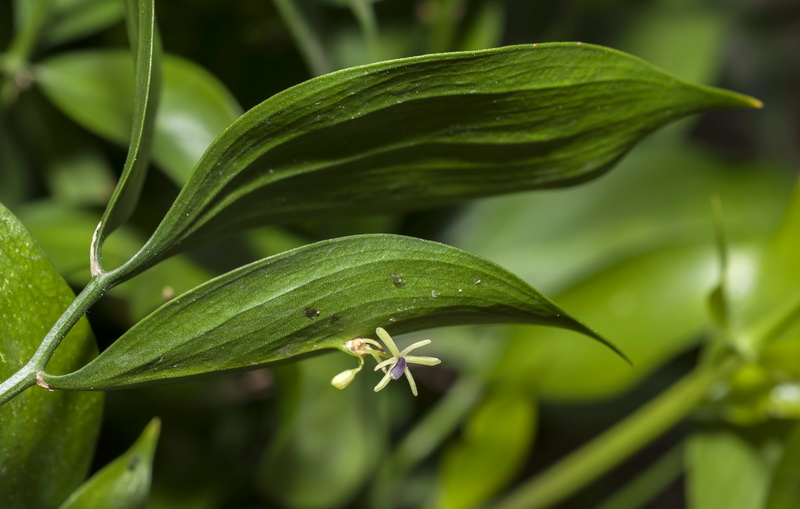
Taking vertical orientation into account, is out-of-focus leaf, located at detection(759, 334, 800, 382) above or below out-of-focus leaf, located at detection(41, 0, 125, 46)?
below

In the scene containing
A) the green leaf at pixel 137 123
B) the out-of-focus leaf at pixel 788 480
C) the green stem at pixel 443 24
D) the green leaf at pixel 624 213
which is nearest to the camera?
the green leaf at pixel 137 123

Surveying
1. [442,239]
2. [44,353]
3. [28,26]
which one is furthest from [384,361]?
[442,239]

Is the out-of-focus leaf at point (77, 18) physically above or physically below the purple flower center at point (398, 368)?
above

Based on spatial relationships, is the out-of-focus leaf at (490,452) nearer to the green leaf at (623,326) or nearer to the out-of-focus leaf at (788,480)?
the green leaf at (623,326)

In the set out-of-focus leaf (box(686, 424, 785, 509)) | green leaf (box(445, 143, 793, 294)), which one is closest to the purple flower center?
Result: out-of-focus leaf (box(686, 424, 785, 509))

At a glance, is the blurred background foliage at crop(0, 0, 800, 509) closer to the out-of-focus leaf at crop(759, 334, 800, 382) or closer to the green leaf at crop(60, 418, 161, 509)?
the out-of-focus leaf at crop(759, 334, 800, 382)

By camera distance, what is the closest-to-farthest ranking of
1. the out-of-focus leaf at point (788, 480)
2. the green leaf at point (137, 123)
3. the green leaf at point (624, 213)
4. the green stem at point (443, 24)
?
1. the green leaf at point (137, 123)
2. the out-of-focus leaf at point (788, 480)
3. the green stem at point (443, 24)
4. the green leaf at point (624, 213)

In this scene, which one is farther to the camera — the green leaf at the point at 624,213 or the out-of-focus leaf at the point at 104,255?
the green leaf at the point at 624,213

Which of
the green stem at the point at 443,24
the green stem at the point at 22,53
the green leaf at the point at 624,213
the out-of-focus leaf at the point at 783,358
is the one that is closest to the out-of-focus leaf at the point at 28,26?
the green stem at the point at 22,53
